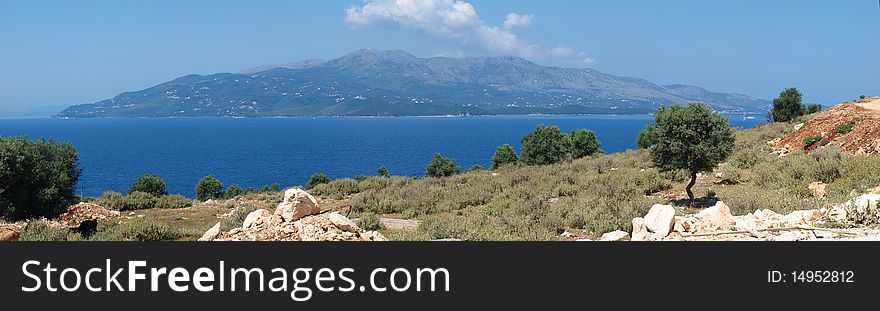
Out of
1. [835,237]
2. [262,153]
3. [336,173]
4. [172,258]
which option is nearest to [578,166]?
[835,237]

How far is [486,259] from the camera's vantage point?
805 cm

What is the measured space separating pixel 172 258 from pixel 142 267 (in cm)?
39

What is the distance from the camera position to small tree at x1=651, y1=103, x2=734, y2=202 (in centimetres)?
2205

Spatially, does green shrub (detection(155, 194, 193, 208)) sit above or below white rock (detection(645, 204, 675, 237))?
below

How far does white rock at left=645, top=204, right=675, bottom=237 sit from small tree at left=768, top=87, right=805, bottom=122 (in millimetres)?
59081

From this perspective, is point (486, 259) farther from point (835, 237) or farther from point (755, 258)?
point (835, 237)

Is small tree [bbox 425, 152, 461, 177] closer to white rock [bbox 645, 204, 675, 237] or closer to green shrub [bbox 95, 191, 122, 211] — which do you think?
green shrub [bbox 95, 191, 122, 211]

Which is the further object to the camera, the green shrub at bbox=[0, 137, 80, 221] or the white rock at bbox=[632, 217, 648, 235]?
the green shrub at bbox=[0, 137, 80, 221]

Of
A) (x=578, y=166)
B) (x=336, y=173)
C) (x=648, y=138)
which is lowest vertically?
(x=336, y=173)

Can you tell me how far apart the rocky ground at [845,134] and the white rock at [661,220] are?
20058 millimetres

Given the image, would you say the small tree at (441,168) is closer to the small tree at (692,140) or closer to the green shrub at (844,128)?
the green shrub at (844,128)

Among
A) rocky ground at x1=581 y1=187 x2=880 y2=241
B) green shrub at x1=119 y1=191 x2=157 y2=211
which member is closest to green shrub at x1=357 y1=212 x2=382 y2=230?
rocky ground at x1=581 y1=187 x2=880 y2=241

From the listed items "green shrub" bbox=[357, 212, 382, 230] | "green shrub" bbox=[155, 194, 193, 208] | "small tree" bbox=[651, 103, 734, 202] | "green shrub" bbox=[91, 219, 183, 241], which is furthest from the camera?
"green shrub" bbox=[155, 194, 193, 208]

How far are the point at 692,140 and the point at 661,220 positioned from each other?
11.7 metres
